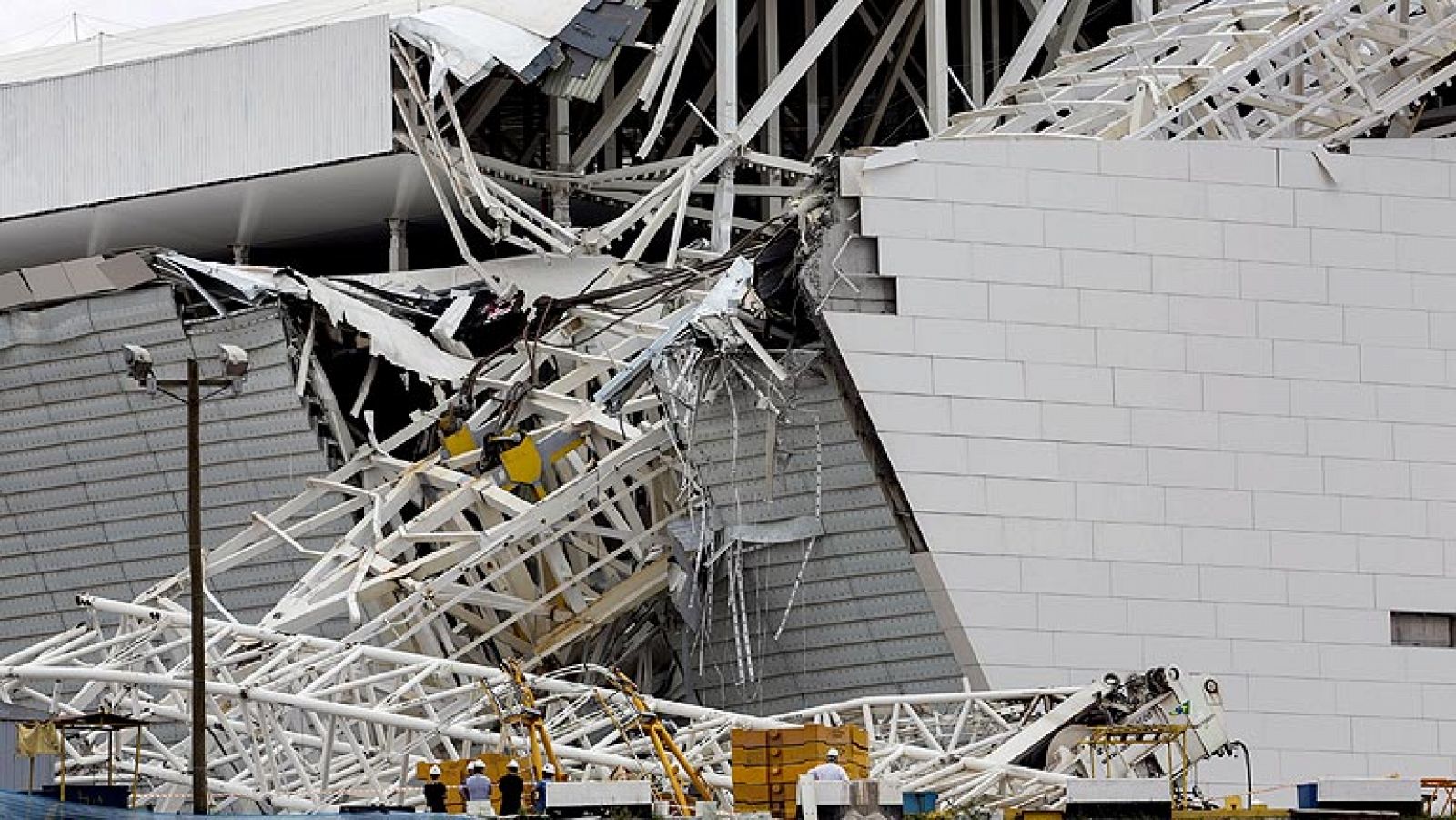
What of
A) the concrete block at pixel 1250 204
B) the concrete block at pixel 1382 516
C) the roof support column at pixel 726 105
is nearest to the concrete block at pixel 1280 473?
the concrete block at pixel 1382 516

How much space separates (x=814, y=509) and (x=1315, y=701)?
28.2ft

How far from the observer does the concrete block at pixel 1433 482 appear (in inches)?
2056

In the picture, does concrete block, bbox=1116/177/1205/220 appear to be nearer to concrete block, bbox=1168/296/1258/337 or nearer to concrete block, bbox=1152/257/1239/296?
concrete block, bbox=1152/257/1239/296

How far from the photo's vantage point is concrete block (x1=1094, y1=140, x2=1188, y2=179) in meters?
51.7

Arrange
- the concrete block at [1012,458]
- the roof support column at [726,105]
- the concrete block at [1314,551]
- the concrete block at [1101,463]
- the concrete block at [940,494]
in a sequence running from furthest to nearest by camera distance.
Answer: the roof support column at [726,105] → the concrete block at [1314,551] → the concrete block at [1101,463] → the concrete block at [1012,458] → the concrete block at [940,494]

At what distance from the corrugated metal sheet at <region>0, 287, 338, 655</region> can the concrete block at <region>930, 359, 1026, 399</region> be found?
15.4m

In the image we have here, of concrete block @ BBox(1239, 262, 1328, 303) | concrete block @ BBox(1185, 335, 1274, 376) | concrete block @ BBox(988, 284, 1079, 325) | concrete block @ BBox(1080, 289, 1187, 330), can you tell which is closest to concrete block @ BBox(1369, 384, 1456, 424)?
concrete block @ BBox(1239, 262, 1328, 303)

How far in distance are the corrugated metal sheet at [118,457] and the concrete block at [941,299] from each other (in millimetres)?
15212

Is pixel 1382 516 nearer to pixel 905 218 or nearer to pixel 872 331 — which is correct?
pixel 872 331

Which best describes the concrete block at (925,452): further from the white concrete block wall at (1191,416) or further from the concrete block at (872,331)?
the concrete block at (872,331)

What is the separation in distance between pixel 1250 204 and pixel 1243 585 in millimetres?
6237

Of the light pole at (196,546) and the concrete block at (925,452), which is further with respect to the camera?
the concrete block at (925,452)

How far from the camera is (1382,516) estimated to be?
171 ft

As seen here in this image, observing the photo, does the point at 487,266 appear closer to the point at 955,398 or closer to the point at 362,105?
the point at 362,105
